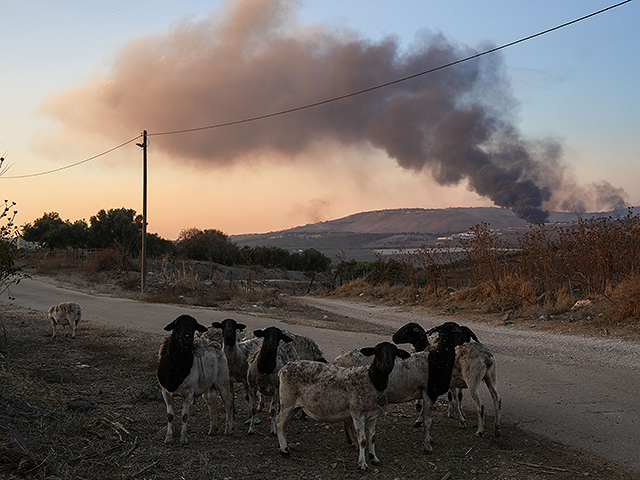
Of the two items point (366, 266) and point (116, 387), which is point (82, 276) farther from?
point (116, 387)

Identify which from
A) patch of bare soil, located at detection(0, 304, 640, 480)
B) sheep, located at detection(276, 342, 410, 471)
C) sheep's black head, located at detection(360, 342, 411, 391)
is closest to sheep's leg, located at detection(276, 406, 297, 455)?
sheep, located at detection(276, 342, 410, 471)

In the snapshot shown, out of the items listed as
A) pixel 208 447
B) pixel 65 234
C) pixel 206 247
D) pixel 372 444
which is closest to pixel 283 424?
pixel 208 447

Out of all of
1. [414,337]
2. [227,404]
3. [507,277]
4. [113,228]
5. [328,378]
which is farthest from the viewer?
[113,228]

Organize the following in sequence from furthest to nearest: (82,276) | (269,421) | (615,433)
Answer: (82,276)
(269,421)
(615,433)

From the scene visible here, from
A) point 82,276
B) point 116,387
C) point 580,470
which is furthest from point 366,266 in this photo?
point 580,470

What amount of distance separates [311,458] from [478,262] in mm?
19223

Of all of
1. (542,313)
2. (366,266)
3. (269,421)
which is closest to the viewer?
(269,421)

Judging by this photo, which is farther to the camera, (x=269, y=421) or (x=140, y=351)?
(x=140, y=351)

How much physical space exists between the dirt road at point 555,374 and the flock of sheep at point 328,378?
4.36 ft

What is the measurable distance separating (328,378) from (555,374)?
21.7 feet

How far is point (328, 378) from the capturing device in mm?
6871

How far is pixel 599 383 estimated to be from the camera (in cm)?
1029

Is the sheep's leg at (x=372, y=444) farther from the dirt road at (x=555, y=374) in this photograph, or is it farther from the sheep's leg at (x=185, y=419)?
the dirt road at (x=555, y=374)

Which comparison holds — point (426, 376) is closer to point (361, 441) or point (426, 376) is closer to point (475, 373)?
point (475, 373)
